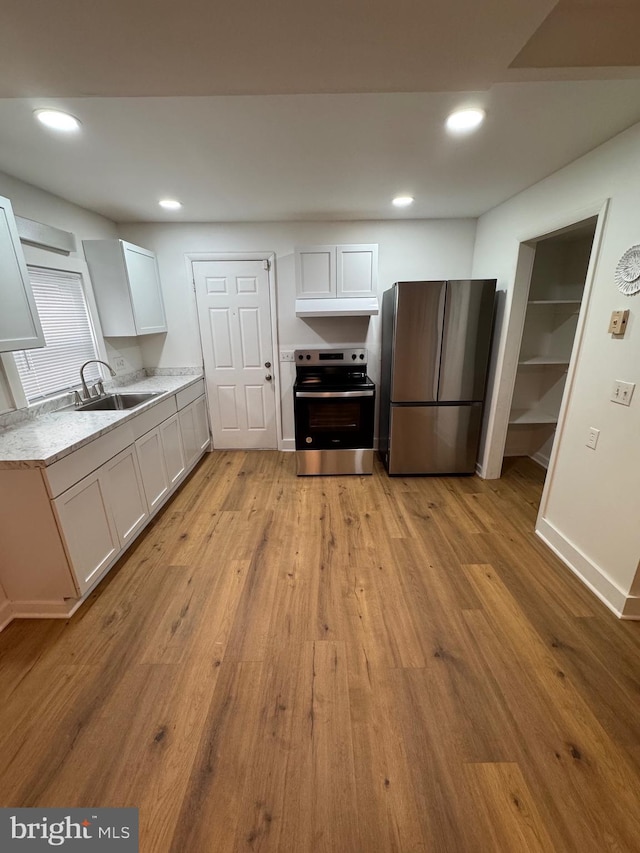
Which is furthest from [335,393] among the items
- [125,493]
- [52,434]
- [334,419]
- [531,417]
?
[52,434]

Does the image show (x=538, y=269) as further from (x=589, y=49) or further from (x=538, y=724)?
(x=538, y=724)

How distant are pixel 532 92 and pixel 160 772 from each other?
2.94 m

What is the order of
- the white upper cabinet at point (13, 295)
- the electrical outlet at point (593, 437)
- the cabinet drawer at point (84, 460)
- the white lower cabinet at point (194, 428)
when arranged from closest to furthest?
1. the cabinet drawer at point (84, 460)
2. the white upper cabinet at point (13, 295)
3. the electrical outlet at point (593, 437)
4. the white lower cabinet at point (194, 428)

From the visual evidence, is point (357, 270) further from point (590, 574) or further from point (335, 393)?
point (590, 574)

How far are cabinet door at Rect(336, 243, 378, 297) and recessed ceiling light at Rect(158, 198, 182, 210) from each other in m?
1.39

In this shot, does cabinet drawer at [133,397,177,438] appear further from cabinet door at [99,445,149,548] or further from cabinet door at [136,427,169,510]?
cabinet door at [99,445,149,548]

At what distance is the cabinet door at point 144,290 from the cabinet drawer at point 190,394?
0.62 m

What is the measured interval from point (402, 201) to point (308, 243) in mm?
997

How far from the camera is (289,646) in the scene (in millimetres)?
1576

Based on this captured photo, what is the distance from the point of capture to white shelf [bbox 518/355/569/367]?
284cm

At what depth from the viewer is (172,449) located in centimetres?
287

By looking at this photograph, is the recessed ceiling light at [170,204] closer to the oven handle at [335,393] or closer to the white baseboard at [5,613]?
the oven handle at [335,393]

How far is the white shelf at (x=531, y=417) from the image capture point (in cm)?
311

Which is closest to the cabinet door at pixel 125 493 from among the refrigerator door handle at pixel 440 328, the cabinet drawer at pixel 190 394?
the cabinet drawer at pixel 190 394
